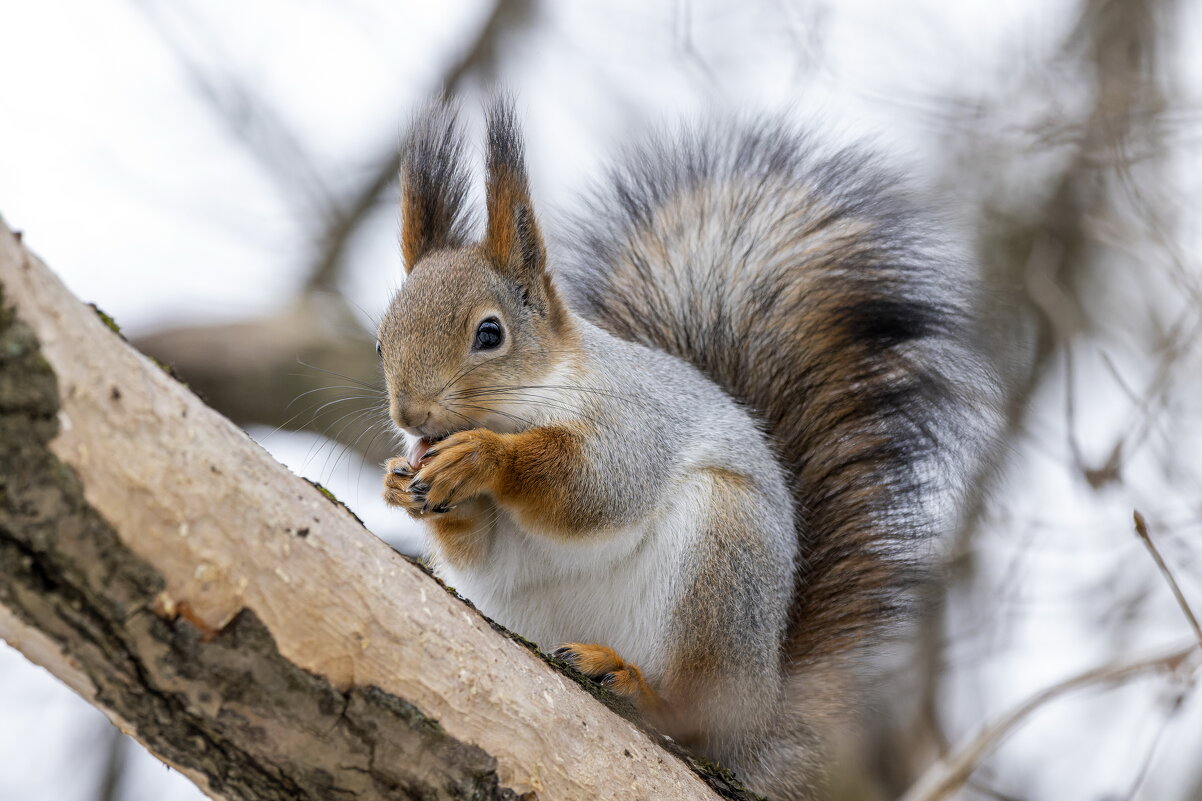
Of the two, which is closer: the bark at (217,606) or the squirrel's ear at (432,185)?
the bark at (217,606)

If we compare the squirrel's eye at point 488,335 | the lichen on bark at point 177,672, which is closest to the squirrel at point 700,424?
the squirrel's eye at point 488,335

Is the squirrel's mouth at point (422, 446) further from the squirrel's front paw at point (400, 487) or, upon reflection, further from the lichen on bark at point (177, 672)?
the lichen on bark at point (177, 672)

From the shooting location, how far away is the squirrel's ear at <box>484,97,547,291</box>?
6.10 feet

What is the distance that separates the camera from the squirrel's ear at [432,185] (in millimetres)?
1988

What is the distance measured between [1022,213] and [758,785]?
73.4 inches

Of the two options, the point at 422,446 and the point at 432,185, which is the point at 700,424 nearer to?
the point at 422,446

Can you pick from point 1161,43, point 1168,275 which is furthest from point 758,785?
point 1161,43

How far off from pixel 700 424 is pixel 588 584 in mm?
365

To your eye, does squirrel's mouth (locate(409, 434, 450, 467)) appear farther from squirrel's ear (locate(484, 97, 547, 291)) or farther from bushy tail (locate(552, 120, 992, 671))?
bushy tail (locate(552, 120, 992, 671))

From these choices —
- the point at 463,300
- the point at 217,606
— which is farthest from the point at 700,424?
the point at 217,606

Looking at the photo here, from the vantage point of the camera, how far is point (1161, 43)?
309 cm

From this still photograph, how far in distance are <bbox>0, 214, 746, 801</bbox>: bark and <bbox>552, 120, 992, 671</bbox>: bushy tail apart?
0.90 m

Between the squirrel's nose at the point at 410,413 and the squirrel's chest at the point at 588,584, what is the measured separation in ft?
0.79

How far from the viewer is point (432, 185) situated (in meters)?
2.02
